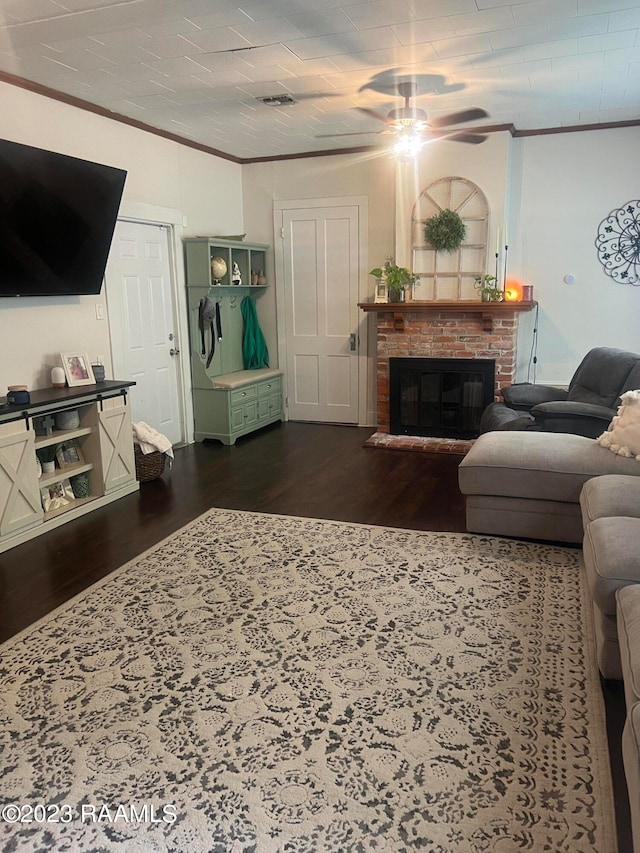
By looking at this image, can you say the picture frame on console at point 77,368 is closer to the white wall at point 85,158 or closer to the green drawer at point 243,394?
the white wall at point 85,158

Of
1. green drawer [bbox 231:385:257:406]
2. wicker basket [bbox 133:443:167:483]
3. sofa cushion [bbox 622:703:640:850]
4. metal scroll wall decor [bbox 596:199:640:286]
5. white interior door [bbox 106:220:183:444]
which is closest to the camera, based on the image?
sofa cushion [bbox 622:703:640:850]

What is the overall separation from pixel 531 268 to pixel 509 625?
4054 millimetres

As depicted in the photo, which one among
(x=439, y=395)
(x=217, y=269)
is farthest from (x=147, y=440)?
(x=439, y=395)

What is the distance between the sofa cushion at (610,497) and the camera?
2.77 m

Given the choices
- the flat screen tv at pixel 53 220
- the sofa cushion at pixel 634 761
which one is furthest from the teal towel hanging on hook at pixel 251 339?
the sofa cushion at pixel 634 761

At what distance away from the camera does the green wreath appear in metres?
5.83

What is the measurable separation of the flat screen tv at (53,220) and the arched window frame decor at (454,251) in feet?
9.19

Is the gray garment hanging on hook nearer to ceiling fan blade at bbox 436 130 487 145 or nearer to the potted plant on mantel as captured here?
the potted plant on mantel

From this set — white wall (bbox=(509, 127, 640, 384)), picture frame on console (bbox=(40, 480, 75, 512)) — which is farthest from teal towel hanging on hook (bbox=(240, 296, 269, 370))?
picture frame on console (bbox=(40, 480, 75, 512))

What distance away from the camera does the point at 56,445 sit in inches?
169

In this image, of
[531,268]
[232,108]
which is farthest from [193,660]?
[531,268]

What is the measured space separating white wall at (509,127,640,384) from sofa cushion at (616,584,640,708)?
4200 mm

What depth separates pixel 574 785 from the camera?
6.26 feet

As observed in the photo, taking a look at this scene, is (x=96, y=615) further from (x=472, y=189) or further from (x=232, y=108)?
(x=472, y=189)
